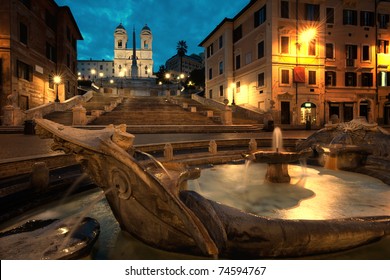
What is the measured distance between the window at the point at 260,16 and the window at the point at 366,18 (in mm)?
12657

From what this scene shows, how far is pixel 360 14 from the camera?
32938mm

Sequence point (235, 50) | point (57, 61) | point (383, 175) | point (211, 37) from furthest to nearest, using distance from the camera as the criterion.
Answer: point (211, 37) < point (235, 50) < point (57, 61) < point (383, 175)

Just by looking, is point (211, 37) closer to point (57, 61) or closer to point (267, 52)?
point (267, 52)

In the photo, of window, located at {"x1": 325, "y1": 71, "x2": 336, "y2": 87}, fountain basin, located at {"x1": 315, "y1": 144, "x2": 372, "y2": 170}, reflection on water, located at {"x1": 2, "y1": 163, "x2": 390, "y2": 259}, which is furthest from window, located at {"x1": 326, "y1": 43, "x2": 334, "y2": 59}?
reflection on water, located at {"x1": 2, "y1": 163, "x2": 390, "y2": 259}

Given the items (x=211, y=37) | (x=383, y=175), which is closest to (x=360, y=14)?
(x=211, y=37)

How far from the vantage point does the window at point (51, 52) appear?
32594mm

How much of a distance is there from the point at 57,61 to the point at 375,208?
1526 inches

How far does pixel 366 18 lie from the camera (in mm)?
33281

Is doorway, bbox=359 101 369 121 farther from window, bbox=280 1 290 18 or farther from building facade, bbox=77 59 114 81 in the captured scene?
building facade, bbox=77 59 114 81

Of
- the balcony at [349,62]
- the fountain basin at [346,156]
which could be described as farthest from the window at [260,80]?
the fountain basin at [346,156]

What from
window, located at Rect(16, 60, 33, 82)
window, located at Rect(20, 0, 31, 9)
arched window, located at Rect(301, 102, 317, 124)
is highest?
window, located at Rect(20, 0, 31, 9)

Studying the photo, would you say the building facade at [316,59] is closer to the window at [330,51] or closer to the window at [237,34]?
the window at [330,51]

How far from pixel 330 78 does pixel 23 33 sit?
34786 millimetres

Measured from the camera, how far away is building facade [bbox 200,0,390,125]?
30.6 meters
